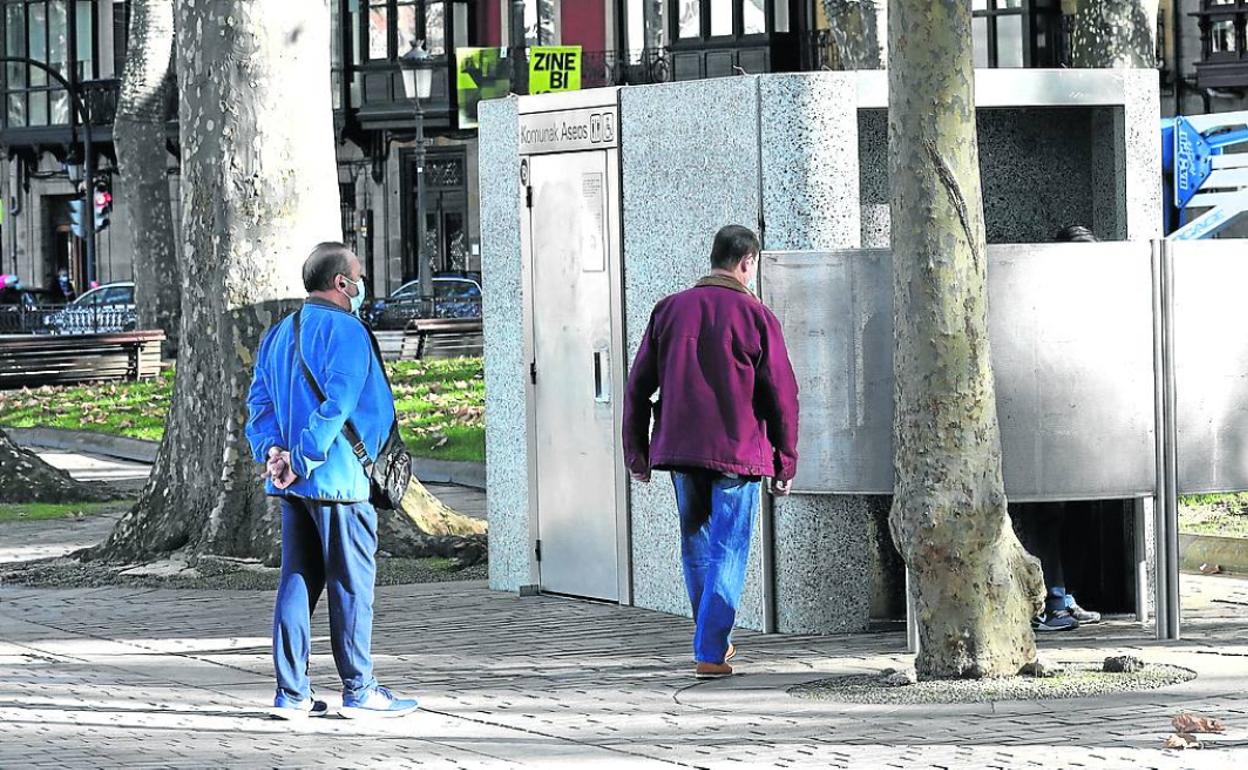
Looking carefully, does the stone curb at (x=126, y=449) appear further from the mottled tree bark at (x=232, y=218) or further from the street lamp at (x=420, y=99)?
the street lamp at (x=420, y=99)

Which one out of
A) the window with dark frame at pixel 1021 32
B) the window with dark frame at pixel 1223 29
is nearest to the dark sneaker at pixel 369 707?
the window with dark frame at pixel 1223 29

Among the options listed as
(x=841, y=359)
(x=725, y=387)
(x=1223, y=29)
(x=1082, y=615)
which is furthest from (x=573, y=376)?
(x=1223, y=29)

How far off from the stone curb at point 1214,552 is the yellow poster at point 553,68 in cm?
3157

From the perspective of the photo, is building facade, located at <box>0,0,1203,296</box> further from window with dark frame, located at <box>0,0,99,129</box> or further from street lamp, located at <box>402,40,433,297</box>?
street lamp, located at <box>402,40,433,297</box>

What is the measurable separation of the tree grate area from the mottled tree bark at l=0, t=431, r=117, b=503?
10274mm

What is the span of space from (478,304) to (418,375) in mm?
17921

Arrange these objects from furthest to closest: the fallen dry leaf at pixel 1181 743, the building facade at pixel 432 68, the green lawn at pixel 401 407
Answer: the building facade at pixel 432 68, the green lawn at pixel 401 407, the fallen dry leaf at pixel 1181 743

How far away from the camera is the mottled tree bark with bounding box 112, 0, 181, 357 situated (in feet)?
120

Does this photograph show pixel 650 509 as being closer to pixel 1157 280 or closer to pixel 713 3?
pixel 1157 280

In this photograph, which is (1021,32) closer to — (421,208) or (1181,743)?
(421,208)

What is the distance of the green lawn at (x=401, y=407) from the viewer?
21.6 metres

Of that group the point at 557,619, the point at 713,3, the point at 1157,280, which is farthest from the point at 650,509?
the point at 713,3

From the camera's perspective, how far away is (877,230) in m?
11.0

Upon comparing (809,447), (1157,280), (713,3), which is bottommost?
(809,447)
